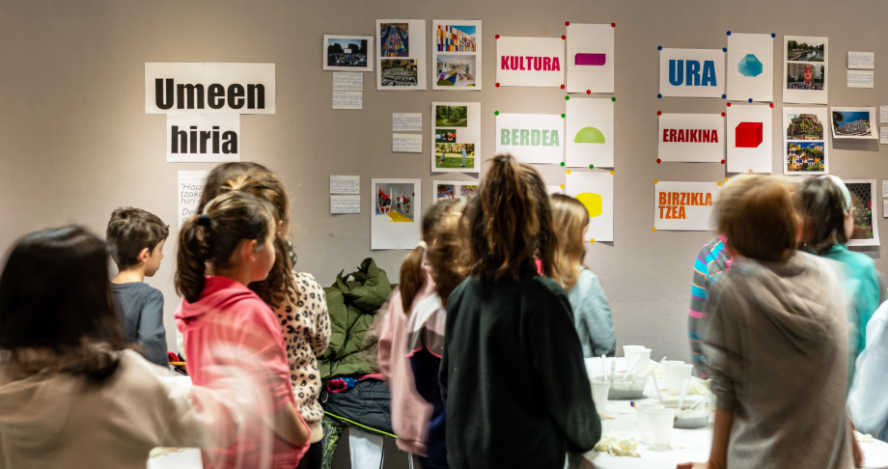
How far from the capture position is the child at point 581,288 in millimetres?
2277

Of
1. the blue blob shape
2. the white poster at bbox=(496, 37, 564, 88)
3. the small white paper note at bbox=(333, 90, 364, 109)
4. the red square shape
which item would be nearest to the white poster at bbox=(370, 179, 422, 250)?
the small white paper note at bbox=(333, 90, 364, 109)

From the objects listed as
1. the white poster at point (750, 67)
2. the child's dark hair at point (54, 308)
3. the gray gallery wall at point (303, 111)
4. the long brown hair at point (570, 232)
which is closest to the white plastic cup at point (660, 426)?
the long brown hair at point (570, 232)

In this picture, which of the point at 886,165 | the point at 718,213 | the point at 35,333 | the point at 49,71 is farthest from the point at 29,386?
the point at 886,165

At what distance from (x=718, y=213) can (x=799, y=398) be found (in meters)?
0.40

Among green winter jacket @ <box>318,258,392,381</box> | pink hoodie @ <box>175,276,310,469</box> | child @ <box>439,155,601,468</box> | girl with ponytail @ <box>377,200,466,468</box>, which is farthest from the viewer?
green winter jacket @ <box>318,258,392,381</box>

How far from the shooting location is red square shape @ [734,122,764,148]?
3498 mm

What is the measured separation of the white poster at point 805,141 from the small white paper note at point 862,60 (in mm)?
332

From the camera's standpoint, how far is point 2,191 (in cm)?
329

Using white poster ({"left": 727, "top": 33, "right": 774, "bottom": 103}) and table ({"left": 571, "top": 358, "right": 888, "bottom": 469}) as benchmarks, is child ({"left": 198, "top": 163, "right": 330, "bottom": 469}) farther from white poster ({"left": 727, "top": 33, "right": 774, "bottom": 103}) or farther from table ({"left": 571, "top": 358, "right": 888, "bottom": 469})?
white poster ({"left": 727, "top": 33, "right": 774, "bottom": 103})

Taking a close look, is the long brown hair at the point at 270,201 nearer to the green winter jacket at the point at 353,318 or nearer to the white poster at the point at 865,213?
the green winter jacket at the point at 353,318

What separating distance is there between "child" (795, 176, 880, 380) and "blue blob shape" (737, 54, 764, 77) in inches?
65.5

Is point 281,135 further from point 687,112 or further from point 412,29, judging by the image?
point 687,112

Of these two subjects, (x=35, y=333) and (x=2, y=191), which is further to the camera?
(x=2, y=191)

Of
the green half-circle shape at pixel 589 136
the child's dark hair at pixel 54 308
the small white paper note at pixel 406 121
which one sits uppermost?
the small white paper note at pixel 406 121
